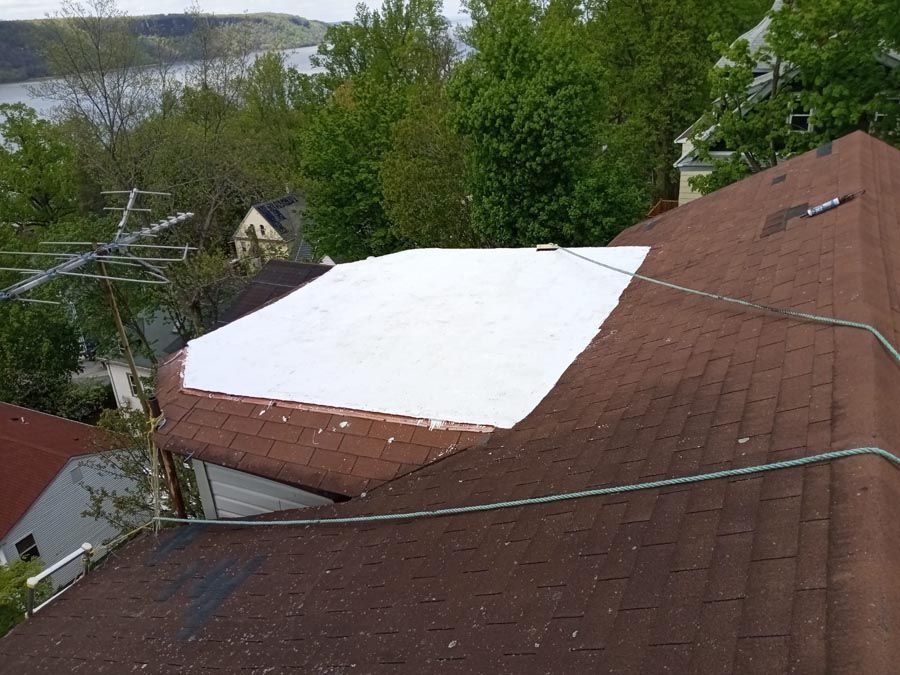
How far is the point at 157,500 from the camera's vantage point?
6.30m

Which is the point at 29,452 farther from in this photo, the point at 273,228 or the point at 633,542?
the point at 633,542

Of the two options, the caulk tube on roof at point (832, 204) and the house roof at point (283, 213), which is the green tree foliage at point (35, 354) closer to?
the house roof at point (283, 213)

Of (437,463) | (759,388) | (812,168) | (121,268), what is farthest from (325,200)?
(759,388)

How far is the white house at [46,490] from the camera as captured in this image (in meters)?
17.3

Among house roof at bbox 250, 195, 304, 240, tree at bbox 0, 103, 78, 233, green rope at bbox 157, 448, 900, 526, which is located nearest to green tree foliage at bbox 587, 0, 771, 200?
house roof at bbox 250, 195, 304, 240

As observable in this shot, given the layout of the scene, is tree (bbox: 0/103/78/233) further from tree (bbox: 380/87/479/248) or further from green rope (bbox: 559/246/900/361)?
green rope (bbox: 559/246/900/361)

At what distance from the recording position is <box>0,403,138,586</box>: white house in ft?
56.9

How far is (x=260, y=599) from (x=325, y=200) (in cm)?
2246

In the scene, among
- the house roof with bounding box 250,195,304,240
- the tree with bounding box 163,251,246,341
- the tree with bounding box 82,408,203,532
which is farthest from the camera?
the house roof with bounding box 250,195,304,240

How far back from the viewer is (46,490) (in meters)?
17.7

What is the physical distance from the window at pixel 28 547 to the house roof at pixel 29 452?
74 cm

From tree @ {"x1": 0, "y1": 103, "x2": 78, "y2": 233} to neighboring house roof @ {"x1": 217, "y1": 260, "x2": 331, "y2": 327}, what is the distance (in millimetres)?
18719

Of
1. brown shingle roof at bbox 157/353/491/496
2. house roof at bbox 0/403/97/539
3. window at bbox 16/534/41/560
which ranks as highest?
brown shingle roof at bbox 157/353/491/496

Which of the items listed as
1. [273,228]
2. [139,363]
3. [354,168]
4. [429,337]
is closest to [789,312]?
[429,337]
